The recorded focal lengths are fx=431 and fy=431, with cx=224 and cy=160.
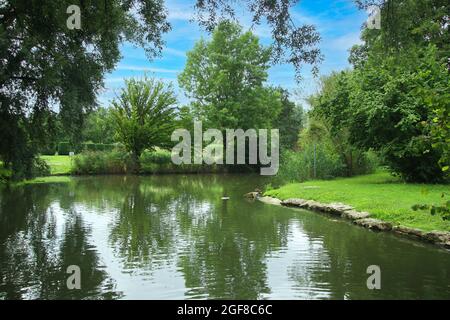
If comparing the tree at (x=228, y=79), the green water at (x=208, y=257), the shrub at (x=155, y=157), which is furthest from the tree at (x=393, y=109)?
the tree at (x=228, y=79)

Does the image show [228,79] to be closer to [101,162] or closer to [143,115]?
[143,115]

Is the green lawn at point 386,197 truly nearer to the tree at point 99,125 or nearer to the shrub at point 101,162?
the tree at point 99,125

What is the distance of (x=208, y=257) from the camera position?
8211mm

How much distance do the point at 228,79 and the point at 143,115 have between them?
9.64 m

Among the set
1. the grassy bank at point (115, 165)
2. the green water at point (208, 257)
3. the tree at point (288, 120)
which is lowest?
the green water at point (208, 257)

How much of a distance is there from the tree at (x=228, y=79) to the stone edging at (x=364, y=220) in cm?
2539

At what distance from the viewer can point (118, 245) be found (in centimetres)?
934

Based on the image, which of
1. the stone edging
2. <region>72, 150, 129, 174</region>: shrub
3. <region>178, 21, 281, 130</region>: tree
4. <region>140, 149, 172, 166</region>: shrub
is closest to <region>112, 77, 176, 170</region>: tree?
<region>140, 149, 172, 166</region>: shrub

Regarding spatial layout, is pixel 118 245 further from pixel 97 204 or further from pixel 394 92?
pixel 394 92

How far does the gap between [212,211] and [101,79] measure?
18.6 feet

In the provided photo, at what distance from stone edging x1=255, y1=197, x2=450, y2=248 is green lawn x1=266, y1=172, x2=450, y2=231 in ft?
0.64

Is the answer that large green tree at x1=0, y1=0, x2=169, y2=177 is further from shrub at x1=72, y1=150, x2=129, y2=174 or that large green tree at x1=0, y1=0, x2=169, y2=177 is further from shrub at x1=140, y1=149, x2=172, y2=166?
shrub at x1=140, y1=149, x2=172, y2=166

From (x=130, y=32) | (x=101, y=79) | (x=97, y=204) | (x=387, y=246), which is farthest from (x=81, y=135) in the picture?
(x=387, y=246)

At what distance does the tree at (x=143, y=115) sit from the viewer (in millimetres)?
36406
